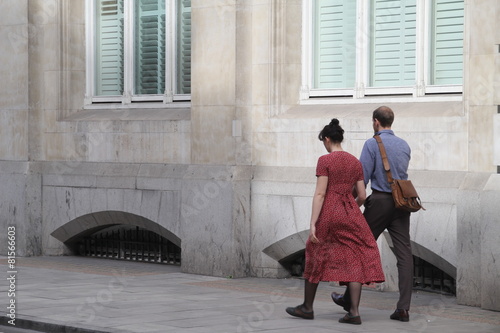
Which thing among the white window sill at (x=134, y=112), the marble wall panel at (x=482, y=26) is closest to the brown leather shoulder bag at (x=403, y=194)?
the marble wall panel at (x=482, y=26)

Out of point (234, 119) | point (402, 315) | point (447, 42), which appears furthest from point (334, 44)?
point (402, 315)

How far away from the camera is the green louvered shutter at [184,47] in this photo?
55.2 ft

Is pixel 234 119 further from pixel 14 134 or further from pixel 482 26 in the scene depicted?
pixel 14 134

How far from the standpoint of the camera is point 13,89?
59.6 feet

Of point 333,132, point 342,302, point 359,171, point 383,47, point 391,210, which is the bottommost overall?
point 342,302

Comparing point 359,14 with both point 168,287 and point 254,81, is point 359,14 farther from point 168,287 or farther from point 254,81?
point 168,287

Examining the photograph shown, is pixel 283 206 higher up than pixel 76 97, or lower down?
lower down

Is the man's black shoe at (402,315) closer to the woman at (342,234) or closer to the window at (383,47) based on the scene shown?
the woman at (342,234)

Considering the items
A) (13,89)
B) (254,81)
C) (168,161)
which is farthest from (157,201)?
(13,89)

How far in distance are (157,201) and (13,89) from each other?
11.6 ft

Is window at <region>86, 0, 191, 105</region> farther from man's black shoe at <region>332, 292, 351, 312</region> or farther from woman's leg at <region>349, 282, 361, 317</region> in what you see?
woman's leg at <region>349, 282, 361, 317</region>

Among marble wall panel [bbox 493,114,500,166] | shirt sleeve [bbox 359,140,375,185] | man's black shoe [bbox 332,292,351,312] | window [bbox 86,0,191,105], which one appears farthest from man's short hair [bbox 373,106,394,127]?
window [bbox 86,0,191,105]

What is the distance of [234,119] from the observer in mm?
15180

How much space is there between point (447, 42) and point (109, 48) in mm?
6451
